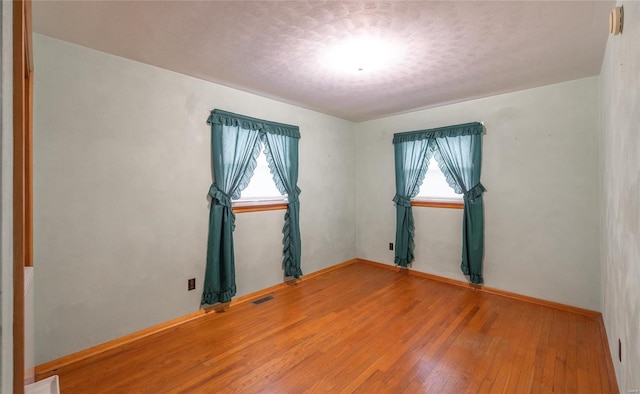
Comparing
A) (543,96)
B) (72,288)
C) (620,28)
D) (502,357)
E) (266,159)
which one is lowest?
(502,357)

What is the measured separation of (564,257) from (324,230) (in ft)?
9.32

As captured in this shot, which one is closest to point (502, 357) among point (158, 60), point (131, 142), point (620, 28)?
point (620, 28)

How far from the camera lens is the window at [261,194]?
3286mm

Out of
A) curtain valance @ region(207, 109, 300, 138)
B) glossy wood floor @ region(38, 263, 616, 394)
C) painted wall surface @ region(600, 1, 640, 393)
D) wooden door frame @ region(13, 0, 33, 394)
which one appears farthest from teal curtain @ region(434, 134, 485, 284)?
wooden door frame @ region(13, 0, 33, 394)

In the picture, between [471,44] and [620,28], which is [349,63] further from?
[620,28]

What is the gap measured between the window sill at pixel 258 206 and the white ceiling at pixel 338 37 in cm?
131

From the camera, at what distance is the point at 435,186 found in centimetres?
390

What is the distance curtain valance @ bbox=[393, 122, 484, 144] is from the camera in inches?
135

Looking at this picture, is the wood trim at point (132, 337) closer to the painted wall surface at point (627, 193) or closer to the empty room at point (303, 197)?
the empty room at point (303, 197)

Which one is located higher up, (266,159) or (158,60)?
(158,60)

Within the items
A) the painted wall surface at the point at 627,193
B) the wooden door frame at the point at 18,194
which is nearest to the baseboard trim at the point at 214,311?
the painted wall surface at the point at 627,193

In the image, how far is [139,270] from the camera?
2.46 meters

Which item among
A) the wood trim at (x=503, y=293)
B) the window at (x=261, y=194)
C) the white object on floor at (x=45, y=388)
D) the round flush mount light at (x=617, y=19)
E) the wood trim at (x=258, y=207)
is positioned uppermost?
the round flush mount light at (x=617, y=19)

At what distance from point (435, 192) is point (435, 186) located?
84 mm
